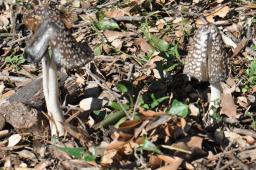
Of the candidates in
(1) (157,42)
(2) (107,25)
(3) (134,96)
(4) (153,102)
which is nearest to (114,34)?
(2) (107,25)

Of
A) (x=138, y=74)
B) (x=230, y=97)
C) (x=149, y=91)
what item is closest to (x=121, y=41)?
(x=138, y=74)

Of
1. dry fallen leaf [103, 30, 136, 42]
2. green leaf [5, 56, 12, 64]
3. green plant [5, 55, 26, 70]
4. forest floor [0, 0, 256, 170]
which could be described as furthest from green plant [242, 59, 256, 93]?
green leaf [5, 56, 12, 64]

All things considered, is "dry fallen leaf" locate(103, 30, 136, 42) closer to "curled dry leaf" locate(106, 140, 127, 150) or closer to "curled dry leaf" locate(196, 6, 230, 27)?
"curled dry leaf" locate(196, 6, 230, 27)

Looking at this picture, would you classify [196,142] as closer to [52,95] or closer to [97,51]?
[52,95]

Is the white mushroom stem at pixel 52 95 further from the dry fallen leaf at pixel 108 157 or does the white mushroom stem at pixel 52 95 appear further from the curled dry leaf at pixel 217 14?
the curled dry leaf at pixel 217 14

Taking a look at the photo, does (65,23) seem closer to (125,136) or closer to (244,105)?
(125,136)

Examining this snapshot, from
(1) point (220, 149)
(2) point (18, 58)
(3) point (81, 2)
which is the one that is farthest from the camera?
(3) point (81, 2)
